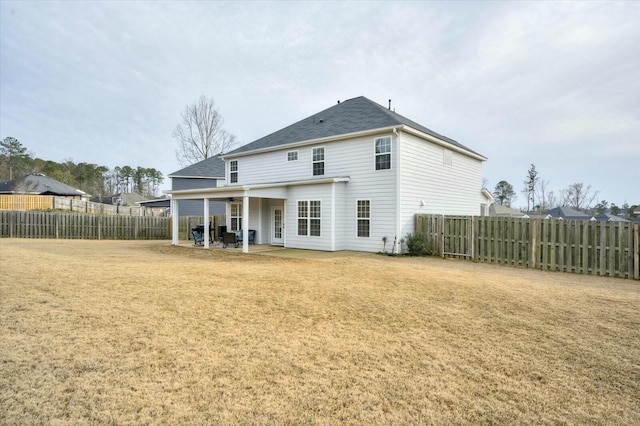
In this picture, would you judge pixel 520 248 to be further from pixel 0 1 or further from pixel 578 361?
pixel 0 1

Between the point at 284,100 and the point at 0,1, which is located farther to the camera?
the point at 284,100

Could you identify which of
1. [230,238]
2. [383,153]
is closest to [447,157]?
[383,153]

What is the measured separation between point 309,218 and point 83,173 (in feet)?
207

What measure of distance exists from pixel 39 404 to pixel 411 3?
17225 millimetres

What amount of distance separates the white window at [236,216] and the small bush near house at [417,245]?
9.58 metres

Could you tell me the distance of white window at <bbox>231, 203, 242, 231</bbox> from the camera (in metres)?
18.4

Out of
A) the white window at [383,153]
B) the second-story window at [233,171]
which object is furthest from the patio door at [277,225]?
the white window at [383,153]

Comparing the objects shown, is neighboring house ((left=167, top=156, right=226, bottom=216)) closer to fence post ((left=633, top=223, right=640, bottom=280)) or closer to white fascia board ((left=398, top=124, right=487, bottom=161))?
white fascia board ((left=398, top=124, right=487, bottom=161))

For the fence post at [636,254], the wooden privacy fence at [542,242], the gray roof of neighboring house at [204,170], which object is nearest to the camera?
the fence post at [636,254]

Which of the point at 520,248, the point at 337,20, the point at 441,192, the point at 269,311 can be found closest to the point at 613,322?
the point at 269,311

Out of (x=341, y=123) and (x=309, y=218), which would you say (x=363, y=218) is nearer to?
(x=309, y=218)

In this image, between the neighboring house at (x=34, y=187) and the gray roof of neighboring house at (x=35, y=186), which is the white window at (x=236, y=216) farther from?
the gray roof of neighboring house at (x=35, y=186)

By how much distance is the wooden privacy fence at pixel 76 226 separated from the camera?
68.8ft

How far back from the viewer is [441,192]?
16703 mm
